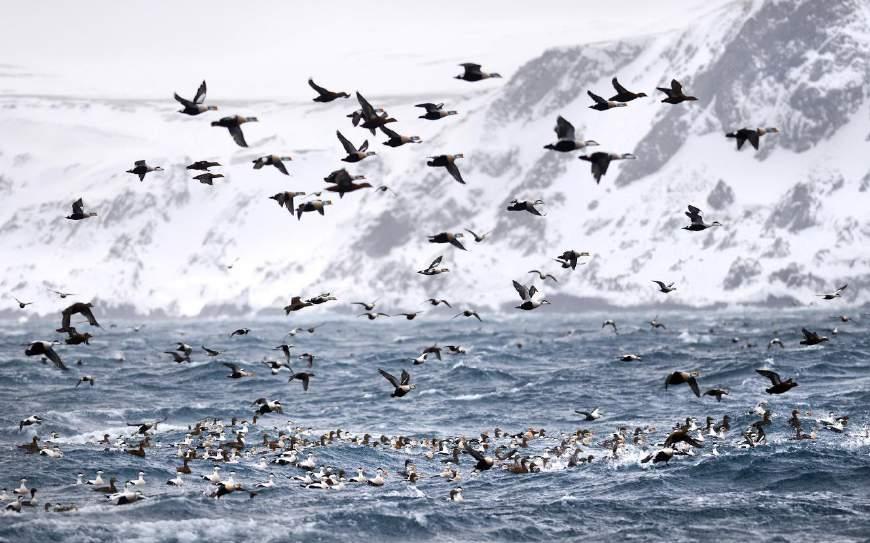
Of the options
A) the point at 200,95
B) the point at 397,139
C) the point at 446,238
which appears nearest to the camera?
the point at 200,95

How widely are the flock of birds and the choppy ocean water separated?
1.41 feet

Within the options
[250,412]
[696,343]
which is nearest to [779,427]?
[250,412]

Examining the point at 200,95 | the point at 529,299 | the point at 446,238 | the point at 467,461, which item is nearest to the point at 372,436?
the point at 467,461

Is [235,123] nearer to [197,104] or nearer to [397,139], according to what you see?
[197,104]

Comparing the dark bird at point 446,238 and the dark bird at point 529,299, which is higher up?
the dark bird at point 446,238

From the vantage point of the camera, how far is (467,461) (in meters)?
45.3

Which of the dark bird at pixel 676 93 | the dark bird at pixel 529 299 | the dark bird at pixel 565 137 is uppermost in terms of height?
the dark bird at pixel 676 93

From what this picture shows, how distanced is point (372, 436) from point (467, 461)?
7.63m

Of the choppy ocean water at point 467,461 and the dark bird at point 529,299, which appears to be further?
the dark bird at point 529,299

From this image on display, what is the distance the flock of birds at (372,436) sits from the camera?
33.6 metres

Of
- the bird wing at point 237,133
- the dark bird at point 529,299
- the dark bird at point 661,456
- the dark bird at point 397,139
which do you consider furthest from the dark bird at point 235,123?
the dark bird at point 661,456

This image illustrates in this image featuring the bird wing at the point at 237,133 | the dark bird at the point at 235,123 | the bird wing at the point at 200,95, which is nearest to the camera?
the bird wing at the point at 237,133

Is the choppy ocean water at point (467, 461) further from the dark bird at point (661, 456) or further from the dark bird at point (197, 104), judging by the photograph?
the dark bird at point (197, 104)

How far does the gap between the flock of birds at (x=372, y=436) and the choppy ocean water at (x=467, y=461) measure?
429mm
